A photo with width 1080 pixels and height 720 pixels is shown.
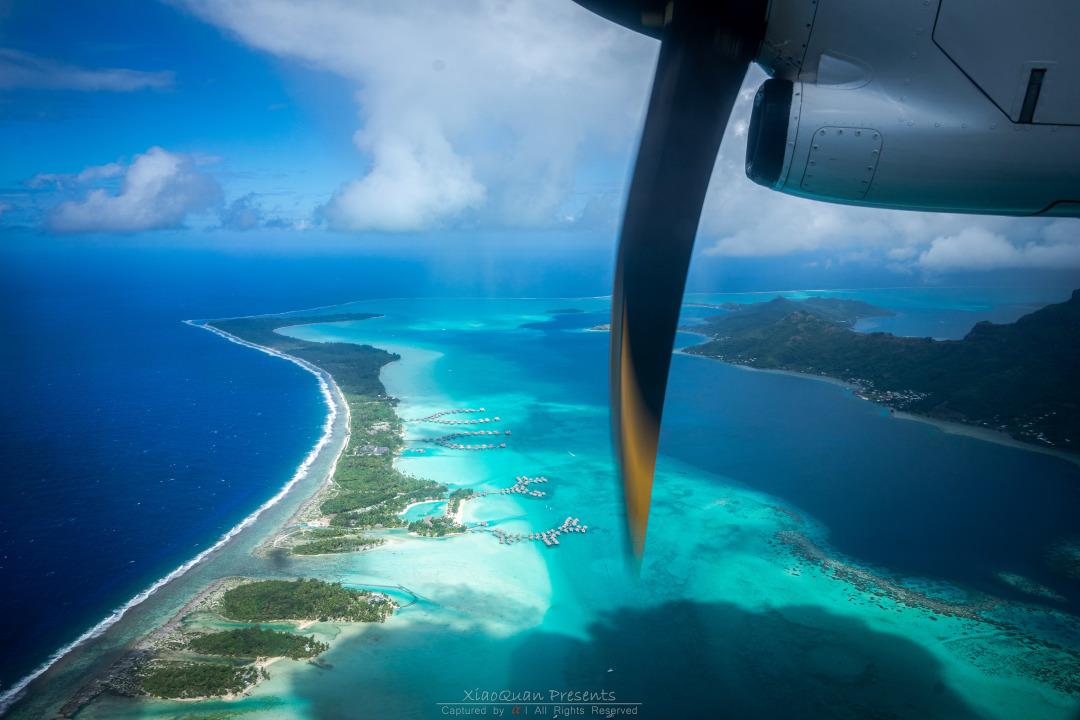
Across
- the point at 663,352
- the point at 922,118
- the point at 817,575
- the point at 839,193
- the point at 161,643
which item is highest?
the point at 922,118

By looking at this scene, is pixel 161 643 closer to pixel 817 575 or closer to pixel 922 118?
pixel 922 118

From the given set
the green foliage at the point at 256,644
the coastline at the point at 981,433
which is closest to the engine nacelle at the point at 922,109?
the green foliage at the point at 256,644

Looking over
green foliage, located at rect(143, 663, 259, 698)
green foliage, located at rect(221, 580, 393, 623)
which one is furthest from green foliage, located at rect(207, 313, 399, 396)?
green foliage, located at rect(143, 663, 259, 698)

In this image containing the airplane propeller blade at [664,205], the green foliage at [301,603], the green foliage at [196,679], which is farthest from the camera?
the green foliage at [301,603]

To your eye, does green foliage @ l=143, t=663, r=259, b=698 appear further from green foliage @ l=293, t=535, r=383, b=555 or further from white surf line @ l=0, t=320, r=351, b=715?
green foliage @ l=293, t=535, r=383, b=555

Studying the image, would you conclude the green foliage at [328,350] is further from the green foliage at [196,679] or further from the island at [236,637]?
the green foliage at [196,679]

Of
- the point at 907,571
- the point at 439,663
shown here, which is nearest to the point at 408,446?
the point at 439,663

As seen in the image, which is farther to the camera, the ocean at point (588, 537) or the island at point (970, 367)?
the island at point (970, 367)
